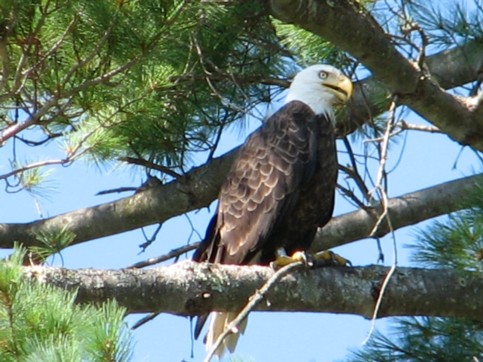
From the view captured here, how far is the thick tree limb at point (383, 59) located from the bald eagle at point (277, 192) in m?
0.78

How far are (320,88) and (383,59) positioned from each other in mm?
1045

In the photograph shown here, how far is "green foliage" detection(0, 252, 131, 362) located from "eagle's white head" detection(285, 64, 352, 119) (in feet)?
8.26

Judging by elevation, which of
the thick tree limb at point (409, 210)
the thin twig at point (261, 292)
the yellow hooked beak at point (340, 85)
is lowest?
the thin twig at point (261, 292)

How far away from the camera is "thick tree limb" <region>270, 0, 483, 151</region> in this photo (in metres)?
3.68

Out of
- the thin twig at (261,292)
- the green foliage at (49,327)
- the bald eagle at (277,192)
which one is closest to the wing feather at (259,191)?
the bald eagle at (277,192)

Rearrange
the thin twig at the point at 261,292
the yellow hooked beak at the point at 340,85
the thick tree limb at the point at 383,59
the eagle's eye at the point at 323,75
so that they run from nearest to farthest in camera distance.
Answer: the thin twig at the point at 261,292, the thick tree limb at the point at 383,59, the yellow hooked beak at the point at 340,85, the eagle's eye at the point at 323,75

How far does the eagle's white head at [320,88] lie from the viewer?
4.83 metres

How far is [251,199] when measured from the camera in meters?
4.71

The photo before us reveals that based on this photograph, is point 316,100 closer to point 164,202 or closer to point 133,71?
point 164,202

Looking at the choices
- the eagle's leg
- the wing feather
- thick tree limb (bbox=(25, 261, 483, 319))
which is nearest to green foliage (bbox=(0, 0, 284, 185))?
the wing feather

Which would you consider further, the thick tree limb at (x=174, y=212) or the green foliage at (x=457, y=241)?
the thick tree limb at (x=174, y=212)

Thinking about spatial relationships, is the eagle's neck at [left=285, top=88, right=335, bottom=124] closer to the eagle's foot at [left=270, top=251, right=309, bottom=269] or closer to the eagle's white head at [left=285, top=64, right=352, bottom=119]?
the eagle's white head at [left=285, top=64, right=352, bottom=119]

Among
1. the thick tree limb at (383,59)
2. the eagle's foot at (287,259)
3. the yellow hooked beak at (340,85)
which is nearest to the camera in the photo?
the thick tree limb at (383,59)

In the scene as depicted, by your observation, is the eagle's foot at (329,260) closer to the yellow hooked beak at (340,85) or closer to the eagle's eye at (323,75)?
the yellow hooked beak at (340,85)
